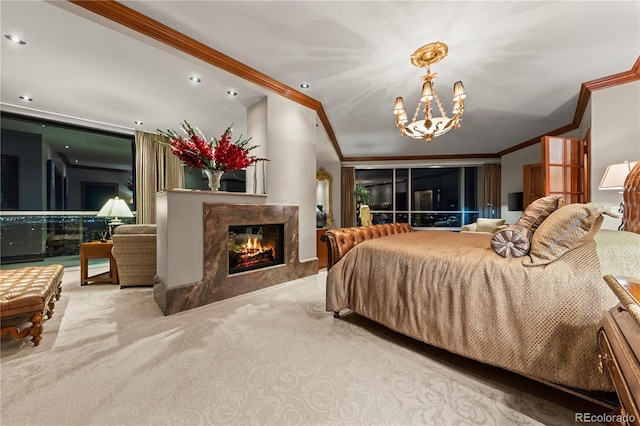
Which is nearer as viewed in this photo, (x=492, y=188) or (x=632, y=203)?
(x=632, y=203)

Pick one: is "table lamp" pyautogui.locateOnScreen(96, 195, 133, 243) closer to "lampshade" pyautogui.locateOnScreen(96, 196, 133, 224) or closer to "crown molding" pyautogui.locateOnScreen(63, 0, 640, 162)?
"lampshade" pyautogui.locateOnScreen(96, 196, 133, 224)

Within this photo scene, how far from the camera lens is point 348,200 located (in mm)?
7449

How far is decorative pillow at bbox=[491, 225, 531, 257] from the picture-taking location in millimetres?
1324

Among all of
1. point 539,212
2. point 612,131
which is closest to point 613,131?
point 612,131

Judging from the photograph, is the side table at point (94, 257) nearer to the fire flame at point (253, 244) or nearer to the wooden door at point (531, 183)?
the fire flame at point (253, 244)

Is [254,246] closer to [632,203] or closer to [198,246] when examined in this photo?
[198,246]

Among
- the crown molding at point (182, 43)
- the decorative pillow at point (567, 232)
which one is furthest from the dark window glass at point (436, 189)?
the decorative pillow at point (567, 232)

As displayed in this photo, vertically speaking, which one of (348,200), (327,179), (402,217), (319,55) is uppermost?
(319,55)

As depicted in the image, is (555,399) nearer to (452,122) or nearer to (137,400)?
(137,400)

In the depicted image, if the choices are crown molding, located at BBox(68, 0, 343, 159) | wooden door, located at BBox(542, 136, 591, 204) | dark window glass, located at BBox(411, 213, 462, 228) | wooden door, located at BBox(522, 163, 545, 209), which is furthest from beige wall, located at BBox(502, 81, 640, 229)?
dark window glass, located at BBox(411, 213, 462, 228)

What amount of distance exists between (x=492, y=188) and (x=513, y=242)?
651cm

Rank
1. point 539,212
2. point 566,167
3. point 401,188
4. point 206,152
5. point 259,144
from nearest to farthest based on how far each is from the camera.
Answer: point 539,212 → point 206,152 → point 259,144 → point 566,167 → point 401,188

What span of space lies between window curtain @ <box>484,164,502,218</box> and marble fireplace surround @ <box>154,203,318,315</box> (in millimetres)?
6153

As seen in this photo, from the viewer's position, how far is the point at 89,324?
199cm
